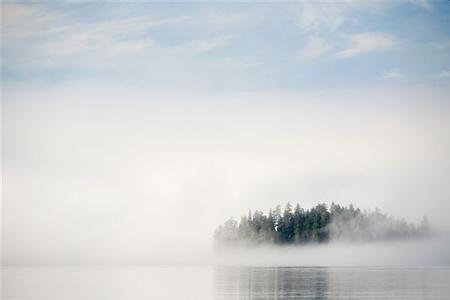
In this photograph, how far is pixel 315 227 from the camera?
4341 centimetres

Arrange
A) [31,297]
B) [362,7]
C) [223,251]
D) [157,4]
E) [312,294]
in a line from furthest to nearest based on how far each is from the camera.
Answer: [223,251] < [157,4] < [362,7] < [31,297] < [312,294]

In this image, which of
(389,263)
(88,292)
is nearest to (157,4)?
(88,292)

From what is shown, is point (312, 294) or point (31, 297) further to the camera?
point (31, 297)

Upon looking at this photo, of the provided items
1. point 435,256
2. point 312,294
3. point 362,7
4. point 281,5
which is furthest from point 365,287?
point 435,256

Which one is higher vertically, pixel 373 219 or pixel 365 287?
pixel 373 219

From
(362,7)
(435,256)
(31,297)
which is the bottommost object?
(31,297)

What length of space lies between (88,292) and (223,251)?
79.8 ft

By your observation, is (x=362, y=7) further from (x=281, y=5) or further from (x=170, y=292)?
(x=170, y=292)

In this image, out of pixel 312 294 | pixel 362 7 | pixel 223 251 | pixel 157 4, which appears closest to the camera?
pixel 312 294

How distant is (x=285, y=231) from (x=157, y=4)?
66.5 ft

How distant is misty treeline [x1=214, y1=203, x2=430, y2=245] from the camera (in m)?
39.2

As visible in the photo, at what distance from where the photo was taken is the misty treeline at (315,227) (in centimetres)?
3919

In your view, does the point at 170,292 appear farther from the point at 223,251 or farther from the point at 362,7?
the point at 223,251

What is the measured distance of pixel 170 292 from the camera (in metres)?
20.0
